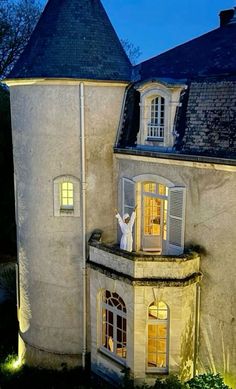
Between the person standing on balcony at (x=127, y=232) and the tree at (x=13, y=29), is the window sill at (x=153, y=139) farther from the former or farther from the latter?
the tree at (x=13, y=29)

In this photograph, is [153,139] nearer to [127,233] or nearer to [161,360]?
[127,233]

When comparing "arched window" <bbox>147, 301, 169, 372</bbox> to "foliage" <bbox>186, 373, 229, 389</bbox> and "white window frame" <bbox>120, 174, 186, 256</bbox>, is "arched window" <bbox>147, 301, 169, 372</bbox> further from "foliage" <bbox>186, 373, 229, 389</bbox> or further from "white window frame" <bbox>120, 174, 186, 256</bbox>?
"white window frame" <bbox>120, 174, 186, 256</bbox>

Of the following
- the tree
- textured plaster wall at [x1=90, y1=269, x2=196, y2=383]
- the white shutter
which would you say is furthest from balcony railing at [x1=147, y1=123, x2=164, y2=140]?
the tree

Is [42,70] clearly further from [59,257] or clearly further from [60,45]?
[59,257]

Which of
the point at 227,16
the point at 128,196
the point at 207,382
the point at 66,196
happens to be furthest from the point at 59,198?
the point at 227,16

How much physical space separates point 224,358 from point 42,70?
11.5 m

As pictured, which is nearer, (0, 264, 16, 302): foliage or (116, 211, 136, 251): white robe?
(116, 211, 136, 251): white robe

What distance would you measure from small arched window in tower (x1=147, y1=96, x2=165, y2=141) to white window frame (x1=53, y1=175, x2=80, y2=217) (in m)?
3.29

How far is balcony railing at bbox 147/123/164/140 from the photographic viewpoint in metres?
15.6

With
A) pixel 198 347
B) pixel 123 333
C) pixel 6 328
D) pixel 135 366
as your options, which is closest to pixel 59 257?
pixel 123 333

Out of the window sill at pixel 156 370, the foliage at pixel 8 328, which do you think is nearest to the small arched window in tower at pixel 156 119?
the window sill at pixel 156 370

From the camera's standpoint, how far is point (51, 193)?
1692 centimetres

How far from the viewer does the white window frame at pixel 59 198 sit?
16.8 meters

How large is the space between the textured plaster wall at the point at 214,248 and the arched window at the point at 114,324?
2674 millimetres
